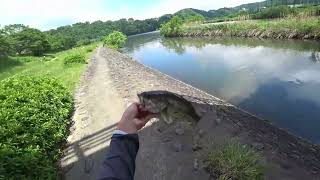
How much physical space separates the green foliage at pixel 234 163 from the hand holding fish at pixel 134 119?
4.85 meters

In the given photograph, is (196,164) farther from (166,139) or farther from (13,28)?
(13,28)

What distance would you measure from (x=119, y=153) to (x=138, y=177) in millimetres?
5921

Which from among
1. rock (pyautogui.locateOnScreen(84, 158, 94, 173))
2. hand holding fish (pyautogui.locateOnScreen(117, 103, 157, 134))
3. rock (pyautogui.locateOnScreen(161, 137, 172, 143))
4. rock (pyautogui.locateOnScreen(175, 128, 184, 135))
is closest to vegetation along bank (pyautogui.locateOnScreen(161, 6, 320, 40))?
rock (pyautogui.locateOnScreen(175, 128, 184, 135))

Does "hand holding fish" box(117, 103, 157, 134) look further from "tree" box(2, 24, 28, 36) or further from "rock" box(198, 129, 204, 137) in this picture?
"tree" box(2, 24, 28, 36)

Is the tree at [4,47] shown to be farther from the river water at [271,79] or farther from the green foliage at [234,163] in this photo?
the green foliage at [234,163]

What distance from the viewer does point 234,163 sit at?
7273 mm

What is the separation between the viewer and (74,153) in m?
9.95

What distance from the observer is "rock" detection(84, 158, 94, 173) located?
28.6 ft

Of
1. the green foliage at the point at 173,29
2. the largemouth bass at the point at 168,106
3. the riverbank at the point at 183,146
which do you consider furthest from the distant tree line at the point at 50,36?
the largemouth bass at the point at 168,106

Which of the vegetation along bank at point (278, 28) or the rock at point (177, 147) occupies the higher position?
the rock at point (177, 147)

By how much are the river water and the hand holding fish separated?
11.5 meters

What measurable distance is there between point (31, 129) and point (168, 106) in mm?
7184

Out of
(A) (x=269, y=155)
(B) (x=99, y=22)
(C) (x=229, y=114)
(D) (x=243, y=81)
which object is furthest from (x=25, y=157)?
(B) (x=99, y=22)

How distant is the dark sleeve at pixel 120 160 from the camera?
6.73 feet
